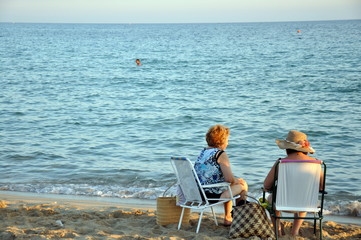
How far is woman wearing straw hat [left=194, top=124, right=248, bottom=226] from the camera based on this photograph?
483 cm

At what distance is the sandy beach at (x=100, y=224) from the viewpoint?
15.0 feet

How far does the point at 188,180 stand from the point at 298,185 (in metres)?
1.08

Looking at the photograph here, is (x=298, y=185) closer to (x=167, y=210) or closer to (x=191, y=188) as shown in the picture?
(x=191, y=188)

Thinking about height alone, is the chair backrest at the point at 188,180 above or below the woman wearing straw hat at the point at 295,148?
below

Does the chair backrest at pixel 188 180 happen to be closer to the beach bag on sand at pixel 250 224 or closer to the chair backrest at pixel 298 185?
the beach bag on sand at pixel 250 224

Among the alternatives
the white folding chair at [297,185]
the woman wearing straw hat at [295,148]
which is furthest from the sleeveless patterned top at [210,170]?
the white folding chair at [297,185]

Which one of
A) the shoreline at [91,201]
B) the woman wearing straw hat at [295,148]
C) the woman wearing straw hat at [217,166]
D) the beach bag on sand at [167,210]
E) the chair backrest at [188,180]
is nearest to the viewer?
the woman wearing straw hat at [295,148]

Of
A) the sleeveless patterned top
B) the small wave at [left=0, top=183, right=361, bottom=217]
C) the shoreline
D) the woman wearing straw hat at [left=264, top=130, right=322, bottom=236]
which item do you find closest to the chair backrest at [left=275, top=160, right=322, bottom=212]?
the woman wearing straw hat at [left=264, top=130, right=322, bottom=236]

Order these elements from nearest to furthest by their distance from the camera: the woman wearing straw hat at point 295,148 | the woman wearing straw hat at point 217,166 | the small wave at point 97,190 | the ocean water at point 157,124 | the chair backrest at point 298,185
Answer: the chair backrest at point 298,185
the woman wearing straw hat at point 295,148
the woman wearing straw hat at point 217,166
the small wave at point 97,190
the ocean water at point 157,124

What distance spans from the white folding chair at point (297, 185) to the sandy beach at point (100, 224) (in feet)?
1.42

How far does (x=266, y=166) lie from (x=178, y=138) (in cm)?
320

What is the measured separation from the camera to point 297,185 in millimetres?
4367

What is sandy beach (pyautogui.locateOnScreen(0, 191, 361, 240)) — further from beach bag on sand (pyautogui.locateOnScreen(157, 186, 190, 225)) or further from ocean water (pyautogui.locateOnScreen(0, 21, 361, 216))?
ocean water (pyautogui.locateOnScreen(0, 21, 361, 216))

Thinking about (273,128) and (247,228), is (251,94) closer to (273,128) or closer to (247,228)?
(273,128)
